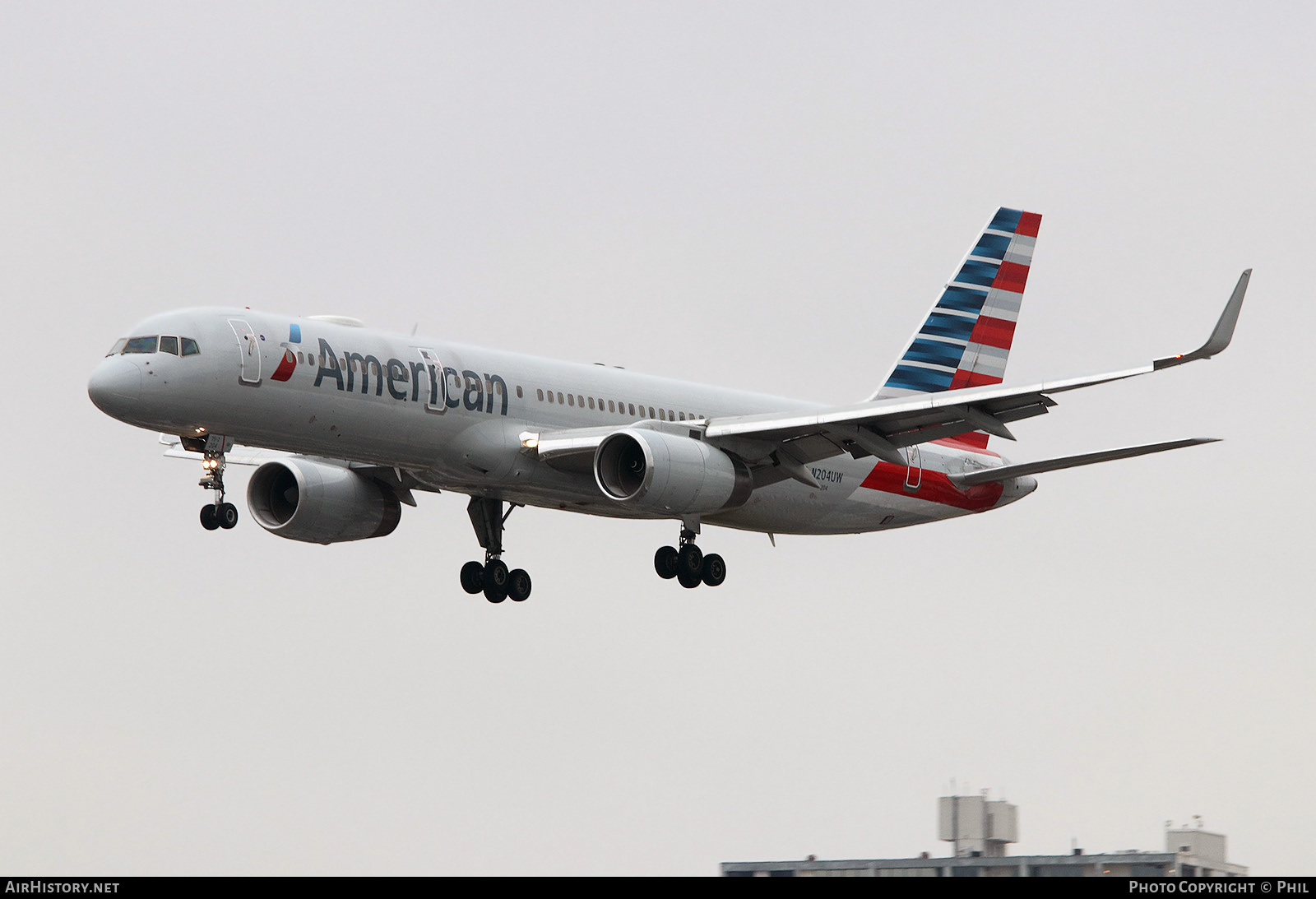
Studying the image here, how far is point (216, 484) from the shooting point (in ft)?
130

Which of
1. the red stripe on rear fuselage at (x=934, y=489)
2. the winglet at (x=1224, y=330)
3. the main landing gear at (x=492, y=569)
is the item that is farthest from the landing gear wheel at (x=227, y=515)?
the winglet at (x=1224, y=330)

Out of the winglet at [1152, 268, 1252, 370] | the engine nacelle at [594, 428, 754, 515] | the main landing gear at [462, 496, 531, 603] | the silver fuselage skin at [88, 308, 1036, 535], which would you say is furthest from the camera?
the main landing gear at [462, 496, 531, 603]

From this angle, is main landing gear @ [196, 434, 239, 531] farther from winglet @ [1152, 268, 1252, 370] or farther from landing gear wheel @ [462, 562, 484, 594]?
winglet @ [1152, 268, 1252, 370]

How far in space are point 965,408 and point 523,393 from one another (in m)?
9.65

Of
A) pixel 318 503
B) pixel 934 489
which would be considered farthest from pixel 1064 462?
pixel 318 503

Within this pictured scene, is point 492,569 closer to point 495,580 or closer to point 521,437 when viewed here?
point 495,580

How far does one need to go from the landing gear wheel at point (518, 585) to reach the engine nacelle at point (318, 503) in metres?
3.24

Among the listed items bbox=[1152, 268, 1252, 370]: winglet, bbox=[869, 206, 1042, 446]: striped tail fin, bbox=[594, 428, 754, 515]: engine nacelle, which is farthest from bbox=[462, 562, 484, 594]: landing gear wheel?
bbox=[1152, 268, 1252, 370]: winglet

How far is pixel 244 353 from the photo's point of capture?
1533 inches

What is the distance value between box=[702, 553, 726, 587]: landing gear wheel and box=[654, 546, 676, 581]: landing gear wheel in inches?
29.1

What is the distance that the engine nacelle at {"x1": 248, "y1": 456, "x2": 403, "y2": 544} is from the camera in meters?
46.0

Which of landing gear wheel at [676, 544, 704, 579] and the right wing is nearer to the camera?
the right wing
